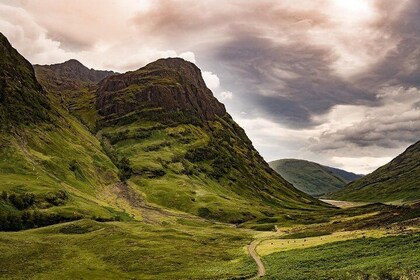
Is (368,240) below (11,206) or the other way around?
below

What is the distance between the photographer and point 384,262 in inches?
2282

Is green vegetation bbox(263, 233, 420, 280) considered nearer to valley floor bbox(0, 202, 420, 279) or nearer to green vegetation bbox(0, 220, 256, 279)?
valley floor bbox(0, 202, 420, 279)

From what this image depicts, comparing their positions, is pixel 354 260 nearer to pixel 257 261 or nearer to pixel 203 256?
pixel 257 261

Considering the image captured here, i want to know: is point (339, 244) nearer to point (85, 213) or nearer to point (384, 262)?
point (384, 262)

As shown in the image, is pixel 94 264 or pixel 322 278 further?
pixel 94 264

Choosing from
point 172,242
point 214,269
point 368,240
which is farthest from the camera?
point 172,242

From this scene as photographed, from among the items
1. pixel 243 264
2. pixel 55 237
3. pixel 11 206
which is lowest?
pixel 243 264

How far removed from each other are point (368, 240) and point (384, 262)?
2069 cm

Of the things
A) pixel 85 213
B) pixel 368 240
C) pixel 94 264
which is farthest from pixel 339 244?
pixel 85 213

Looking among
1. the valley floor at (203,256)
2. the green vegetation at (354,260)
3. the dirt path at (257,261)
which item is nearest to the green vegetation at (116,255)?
the valley floor at (203,256)

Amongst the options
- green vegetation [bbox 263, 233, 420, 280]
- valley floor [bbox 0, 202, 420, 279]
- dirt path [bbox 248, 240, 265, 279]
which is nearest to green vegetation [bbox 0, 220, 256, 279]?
valley floor [bbox 0, 202, 420, 279]

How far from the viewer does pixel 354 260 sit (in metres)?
66.4

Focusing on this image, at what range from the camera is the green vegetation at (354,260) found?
52.8 meters

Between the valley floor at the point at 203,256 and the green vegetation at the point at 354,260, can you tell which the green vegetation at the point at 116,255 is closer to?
the valley floor at the point at 203,256
